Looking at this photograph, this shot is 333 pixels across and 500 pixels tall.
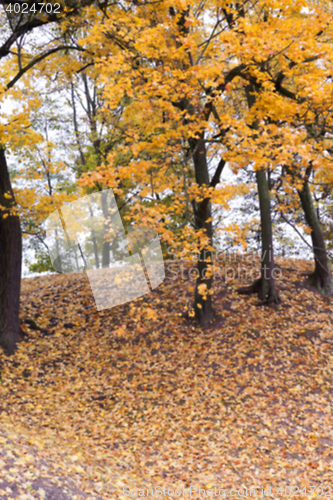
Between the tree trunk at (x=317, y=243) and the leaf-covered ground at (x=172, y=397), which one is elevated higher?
the tree trunk at (x=317, y=243)

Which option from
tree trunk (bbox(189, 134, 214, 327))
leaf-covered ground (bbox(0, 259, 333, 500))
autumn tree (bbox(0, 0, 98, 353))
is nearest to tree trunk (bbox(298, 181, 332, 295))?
leaf-covered ground (bbox(0, 259, 333, 500))

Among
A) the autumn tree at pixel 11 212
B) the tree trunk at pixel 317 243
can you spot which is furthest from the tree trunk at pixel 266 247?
the autumn tree at pixel 11 212

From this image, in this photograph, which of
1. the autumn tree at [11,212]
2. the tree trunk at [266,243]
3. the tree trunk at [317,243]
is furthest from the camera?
the tree trunk at [317,243]

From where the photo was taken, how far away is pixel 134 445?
239 inches

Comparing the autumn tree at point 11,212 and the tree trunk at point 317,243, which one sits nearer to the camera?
the autumn tree at point 11,212

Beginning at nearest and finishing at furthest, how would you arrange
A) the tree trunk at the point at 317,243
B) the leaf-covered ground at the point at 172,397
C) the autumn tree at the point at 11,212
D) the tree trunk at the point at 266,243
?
the leaf-covered ground at the point at 172,397 < the autumn tree at the point at 11,212 < the tree trunk at the point at 266,243 < the tree trunk at the point at 317,243

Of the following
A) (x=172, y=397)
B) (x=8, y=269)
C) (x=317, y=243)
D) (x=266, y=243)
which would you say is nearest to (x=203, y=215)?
(x=266, y=243)

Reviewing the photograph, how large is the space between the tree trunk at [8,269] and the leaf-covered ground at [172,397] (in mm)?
524

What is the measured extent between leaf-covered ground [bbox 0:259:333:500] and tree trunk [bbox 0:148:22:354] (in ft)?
1.72

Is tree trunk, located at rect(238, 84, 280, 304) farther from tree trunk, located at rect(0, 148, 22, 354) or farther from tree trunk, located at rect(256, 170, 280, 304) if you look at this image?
tree trunk, located at rect(0, 148, 22, 354)

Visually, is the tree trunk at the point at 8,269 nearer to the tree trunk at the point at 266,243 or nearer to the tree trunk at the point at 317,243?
the tree trunk at the point at 266,243

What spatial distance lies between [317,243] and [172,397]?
6103mm

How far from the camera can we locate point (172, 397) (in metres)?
7.30

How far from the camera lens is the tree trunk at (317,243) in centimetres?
1032
